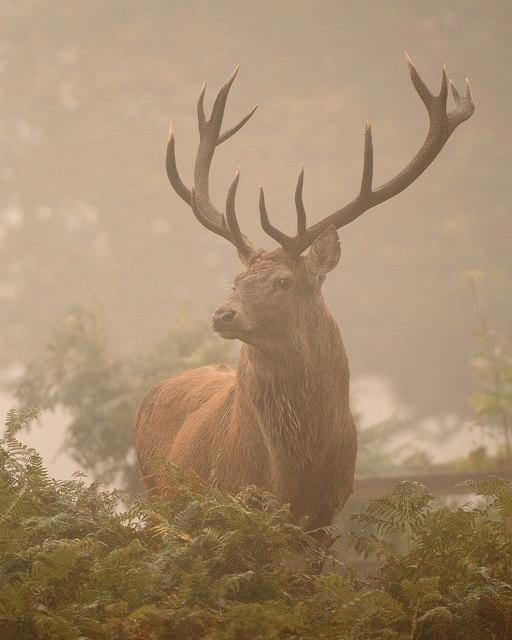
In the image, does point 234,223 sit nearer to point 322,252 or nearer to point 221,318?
point 322,252

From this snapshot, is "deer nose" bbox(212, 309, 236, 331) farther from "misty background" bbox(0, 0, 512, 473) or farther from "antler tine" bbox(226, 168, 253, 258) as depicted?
"misty background" bbox(0, 0, 512, 473)

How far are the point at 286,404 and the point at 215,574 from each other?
2.05 meters

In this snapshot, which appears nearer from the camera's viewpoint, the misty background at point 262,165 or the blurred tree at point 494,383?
the blurred tree at point 494,383

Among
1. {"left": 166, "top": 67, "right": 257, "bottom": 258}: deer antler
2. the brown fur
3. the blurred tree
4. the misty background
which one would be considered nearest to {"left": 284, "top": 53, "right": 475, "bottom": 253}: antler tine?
the brown fur

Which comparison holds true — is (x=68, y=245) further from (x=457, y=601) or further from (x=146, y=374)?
(x=457, y=601)

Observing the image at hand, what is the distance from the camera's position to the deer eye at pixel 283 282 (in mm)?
4570

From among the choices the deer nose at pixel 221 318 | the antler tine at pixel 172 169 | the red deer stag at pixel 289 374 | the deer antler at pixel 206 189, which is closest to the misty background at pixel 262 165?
the deer antler at pixel 206 189

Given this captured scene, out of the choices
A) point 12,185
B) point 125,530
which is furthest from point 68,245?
point 125,530

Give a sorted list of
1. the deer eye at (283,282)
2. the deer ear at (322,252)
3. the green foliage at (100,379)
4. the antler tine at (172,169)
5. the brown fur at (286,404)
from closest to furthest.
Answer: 1. the brown fur at (286,404)
2. the deer eye at (283,282)
3. the deer ear at (322,252)
4. the antler tine at (172,169)
5. the green foliage at (100,379)

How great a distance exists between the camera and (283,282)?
15.0 feet

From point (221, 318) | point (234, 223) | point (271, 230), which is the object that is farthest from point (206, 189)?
point (221, 318)

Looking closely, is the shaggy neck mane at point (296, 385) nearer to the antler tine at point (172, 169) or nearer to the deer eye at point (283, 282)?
the deer eye at point (283, 282)

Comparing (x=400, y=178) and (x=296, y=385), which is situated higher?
(x=400, y=178)

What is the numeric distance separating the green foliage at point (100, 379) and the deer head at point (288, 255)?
4.15 m
